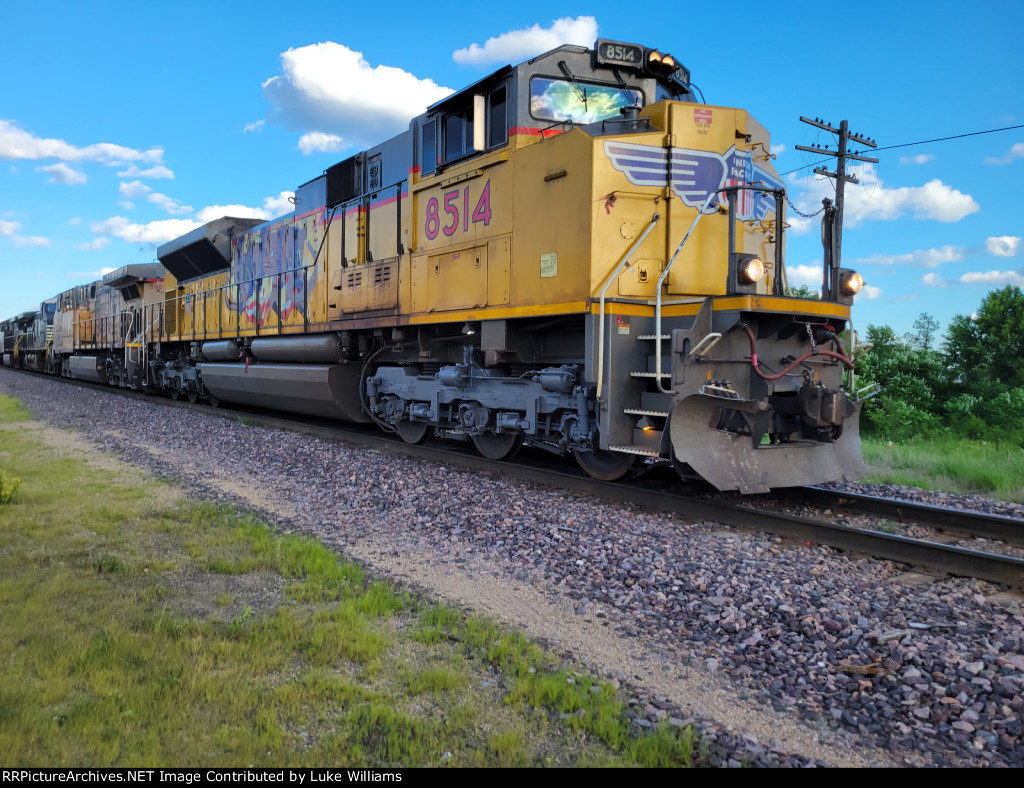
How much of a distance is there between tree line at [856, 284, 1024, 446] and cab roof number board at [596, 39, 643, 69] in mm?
6565

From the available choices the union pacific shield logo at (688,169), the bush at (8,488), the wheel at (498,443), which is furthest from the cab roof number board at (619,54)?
the bush at (8,488)

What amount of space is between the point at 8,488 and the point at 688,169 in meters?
6.38

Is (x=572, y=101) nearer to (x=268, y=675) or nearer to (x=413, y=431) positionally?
(x=413, y=431)

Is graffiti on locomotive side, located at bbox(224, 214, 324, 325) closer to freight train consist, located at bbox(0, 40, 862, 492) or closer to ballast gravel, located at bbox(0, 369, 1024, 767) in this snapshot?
freight train consist, located at bbox(0, 40, 862, 492)

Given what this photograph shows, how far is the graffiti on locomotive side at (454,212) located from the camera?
7.06 m

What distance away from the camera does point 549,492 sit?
20.5ft

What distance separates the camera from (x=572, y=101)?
6.54 meters

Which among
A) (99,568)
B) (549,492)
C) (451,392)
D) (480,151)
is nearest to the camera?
(99,568)

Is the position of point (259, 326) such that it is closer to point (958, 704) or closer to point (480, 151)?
point (480, 151)

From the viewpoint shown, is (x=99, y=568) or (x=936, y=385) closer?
(x=99, y=568)

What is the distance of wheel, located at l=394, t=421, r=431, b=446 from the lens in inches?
353
